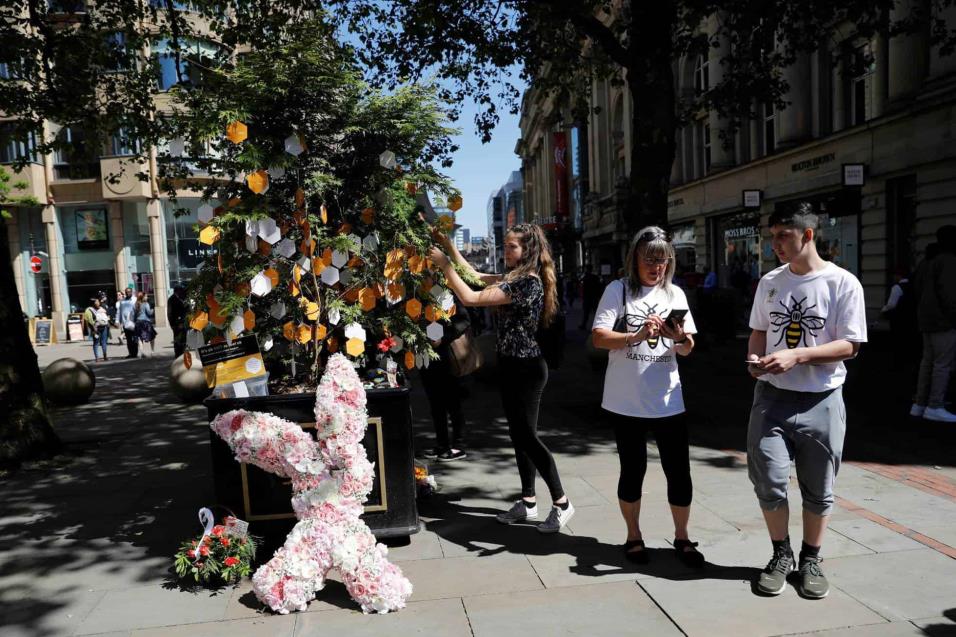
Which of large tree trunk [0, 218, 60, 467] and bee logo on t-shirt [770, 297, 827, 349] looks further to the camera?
large tree trunk [0, 218, 60, 467]

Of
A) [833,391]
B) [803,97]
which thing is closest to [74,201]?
[803,97]

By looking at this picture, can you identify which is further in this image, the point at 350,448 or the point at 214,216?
the point at 214,216

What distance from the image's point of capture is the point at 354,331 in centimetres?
394

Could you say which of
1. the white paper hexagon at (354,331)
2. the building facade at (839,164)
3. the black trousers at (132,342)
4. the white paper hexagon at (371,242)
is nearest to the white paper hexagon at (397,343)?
the white paper hexagon at (354,331)

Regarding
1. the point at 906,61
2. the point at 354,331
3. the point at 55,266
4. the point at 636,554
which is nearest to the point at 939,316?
the point at 636,554


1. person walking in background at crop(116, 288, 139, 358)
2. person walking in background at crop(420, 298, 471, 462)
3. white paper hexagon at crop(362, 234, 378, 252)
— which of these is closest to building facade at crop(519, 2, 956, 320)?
person walking in background at crop(420, 298, 471, 462)

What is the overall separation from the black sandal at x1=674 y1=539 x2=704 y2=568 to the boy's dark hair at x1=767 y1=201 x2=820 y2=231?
181cm

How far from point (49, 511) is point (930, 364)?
830 centimetres

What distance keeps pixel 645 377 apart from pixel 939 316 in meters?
4.80

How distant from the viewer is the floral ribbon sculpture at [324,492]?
336 cm

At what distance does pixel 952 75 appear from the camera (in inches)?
545

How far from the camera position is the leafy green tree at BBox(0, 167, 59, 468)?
6496mm

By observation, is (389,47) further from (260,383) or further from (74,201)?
(74,201)

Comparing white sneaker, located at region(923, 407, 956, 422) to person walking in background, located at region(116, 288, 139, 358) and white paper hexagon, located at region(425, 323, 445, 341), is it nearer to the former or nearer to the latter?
white paper hexagon, located at region(425, 323, 445, 341)
